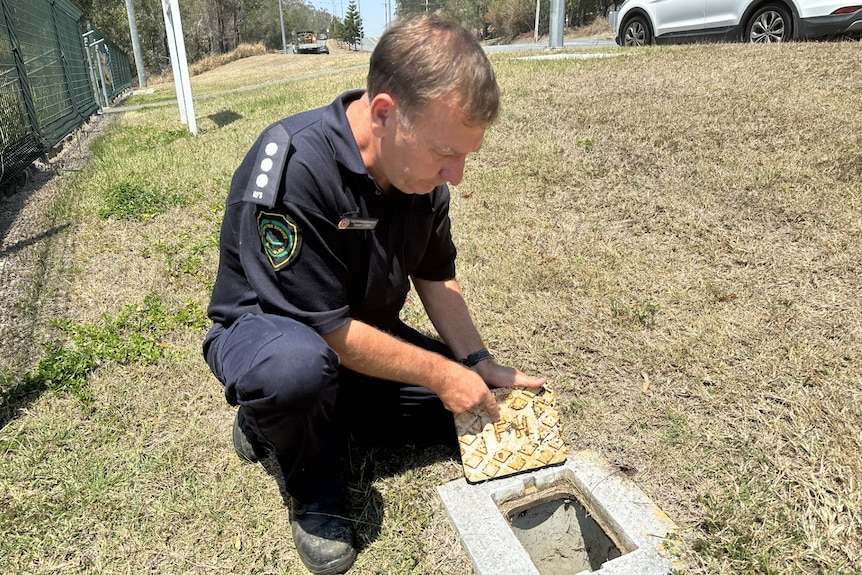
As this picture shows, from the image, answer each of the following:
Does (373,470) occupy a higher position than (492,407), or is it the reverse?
(492,407)

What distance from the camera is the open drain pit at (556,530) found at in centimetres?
210

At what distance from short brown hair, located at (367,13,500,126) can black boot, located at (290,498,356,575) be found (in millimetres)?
1227

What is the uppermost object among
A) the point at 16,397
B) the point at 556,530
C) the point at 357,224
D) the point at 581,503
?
the point at 357,224

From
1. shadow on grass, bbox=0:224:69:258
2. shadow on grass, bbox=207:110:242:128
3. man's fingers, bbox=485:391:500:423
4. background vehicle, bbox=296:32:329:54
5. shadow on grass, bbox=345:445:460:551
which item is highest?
background vehicle, bbox=296:32:329:54

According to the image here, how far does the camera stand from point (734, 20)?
748 cm

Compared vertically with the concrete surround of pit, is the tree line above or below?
above

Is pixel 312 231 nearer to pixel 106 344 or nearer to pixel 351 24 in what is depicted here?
pixel 106 344

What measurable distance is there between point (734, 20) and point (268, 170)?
7.85 metres

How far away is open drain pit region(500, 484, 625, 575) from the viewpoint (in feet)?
6.89

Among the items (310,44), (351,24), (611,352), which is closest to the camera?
(611,352)

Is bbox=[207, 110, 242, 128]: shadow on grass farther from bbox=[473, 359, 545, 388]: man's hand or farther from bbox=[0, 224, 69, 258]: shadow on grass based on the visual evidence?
bbox=[473, 359, 545, 388]: man's hand

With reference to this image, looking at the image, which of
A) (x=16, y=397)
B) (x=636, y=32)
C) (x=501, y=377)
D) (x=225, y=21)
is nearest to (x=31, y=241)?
(x=16, y=397)

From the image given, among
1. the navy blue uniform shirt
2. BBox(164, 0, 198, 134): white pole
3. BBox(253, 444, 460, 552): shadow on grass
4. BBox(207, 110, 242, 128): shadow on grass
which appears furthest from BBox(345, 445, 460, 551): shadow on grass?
BBox(207, 110, 242, 128): shadow on grass

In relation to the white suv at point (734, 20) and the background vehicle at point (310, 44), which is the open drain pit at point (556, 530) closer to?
the white suv at point (734, 20)
